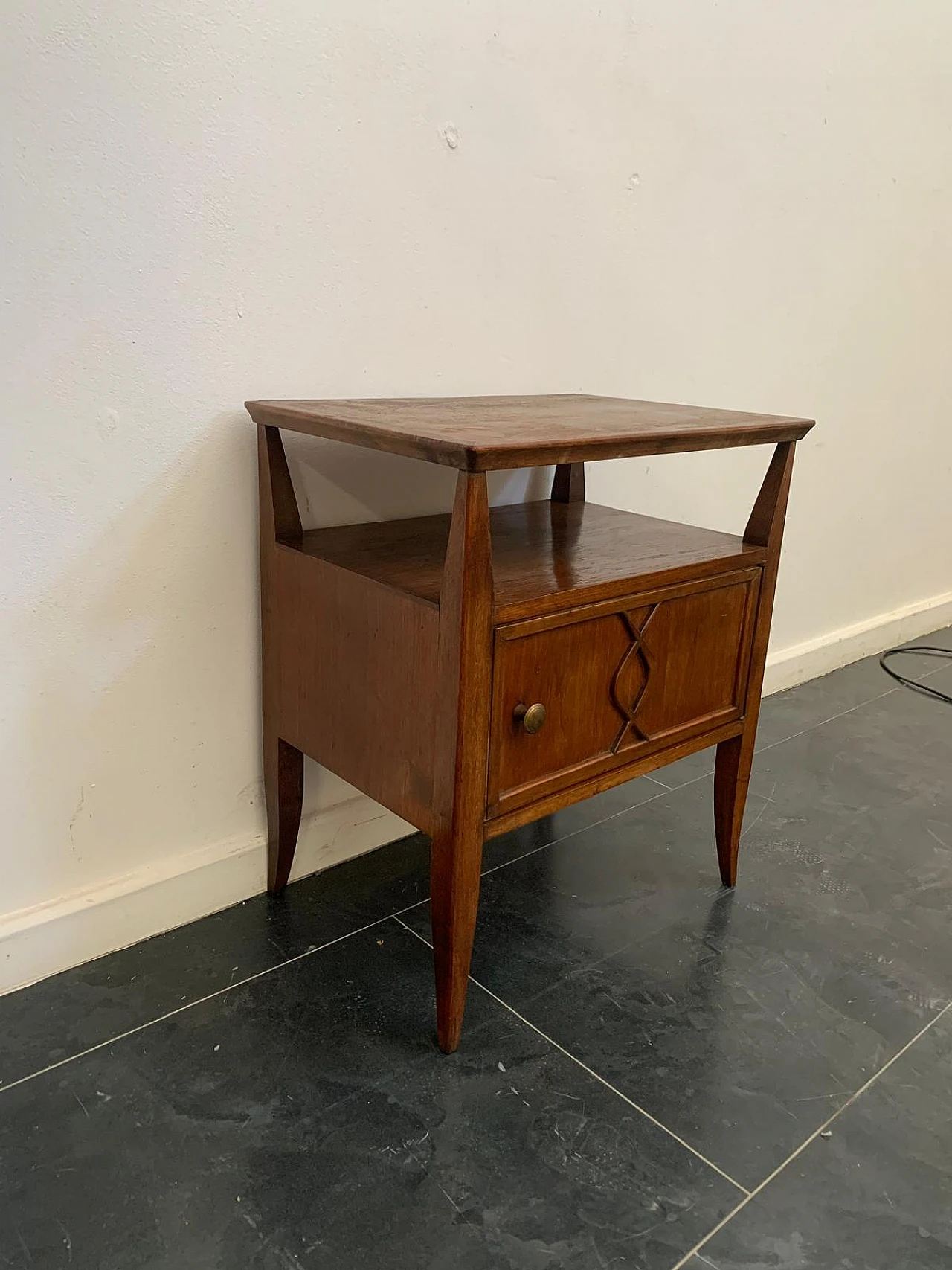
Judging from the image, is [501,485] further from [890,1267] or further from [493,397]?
[890,1267]

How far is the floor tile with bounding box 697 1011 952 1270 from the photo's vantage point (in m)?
0.88

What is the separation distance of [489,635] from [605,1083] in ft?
1.68

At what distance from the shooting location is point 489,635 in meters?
0.97

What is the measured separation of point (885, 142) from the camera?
2.03 metres

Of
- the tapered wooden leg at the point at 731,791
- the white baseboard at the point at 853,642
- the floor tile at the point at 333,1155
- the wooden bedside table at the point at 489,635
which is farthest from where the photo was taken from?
the white baseboard at the point at 853,642

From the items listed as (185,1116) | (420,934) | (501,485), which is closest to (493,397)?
(501,485)

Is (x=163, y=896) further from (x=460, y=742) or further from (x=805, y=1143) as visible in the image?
(x=805, y=1143)

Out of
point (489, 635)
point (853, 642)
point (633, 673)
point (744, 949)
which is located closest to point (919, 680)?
point (853, 642)

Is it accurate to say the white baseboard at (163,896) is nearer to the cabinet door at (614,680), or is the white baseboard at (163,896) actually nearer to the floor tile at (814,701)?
the cabinet door at (614,680)

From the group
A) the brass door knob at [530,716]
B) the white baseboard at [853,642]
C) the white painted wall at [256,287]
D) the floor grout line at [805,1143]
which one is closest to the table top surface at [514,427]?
the white painted wall at [256,287]

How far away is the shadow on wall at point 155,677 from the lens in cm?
113

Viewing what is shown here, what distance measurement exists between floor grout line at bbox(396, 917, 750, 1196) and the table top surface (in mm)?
649

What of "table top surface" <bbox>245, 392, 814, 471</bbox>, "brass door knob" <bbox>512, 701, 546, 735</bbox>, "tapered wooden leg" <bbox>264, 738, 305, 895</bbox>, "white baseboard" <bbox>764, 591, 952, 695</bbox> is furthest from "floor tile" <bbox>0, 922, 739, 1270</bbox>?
"white baseboard" <bbox>764, 591, 952, 695</bbox>

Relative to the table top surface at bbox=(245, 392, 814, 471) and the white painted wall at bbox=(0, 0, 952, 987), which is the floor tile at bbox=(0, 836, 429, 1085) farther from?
the table top surface at bbox=(245, 392, 814, 471)
